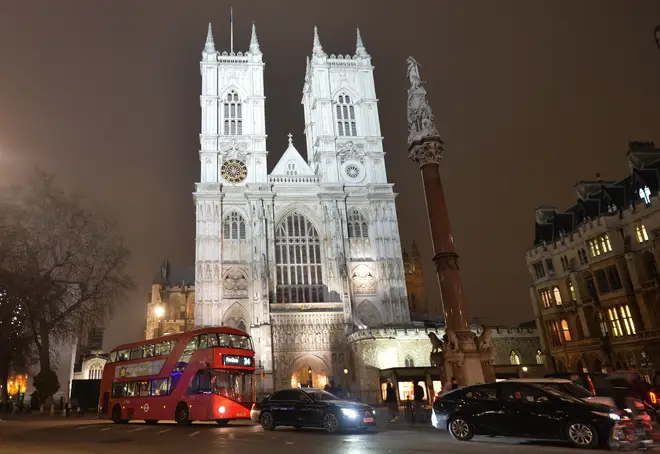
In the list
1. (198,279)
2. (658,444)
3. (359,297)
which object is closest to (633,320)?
(658,444)

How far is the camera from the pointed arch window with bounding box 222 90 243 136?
185ft

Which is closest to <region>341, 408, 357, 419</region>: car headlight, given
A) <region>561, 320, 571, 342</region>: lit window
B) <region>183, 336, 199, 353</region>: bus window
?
<region>183, 336, 199, 353</region>: bus window

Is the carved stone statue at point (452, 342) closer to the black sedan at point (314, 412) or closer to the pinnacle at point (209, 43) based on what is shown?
the black sedan at point (314, 412)

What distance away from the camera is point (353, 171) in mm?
55969

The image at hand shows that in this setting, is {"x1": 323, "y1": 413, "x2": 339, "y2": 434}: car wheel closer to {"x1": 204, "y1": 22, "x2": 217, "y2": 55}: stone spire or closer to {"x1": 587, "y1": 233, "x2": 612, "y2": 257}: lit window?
{"x1": 587, "y1": 233, "x2": 612, "y2": 257}: lit window

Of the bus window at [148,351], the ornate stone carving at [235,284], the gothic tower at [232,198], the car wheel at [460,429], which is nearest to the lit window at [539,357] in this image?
the gothic tower at [232,198]

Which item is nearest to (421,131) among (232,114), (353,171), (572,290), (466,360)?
(466,360)

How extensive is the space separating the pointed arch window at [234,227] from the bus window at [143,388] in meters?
32.2

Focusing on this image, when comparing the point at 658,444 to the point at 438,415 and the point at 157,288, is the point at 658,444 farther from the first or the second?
the point at 157,288

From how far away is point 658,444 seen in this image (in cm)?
964

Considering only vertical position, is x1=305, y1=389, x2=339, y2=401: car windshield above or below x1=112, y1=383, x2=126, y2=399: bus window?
below

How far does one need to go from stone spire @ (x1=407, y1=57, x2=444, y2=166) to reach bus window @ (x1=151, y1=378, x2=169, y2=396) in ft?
46.4

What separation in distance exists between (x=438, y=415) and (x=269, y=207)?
42037 mm

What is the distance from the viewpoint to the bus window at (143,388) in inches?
760
